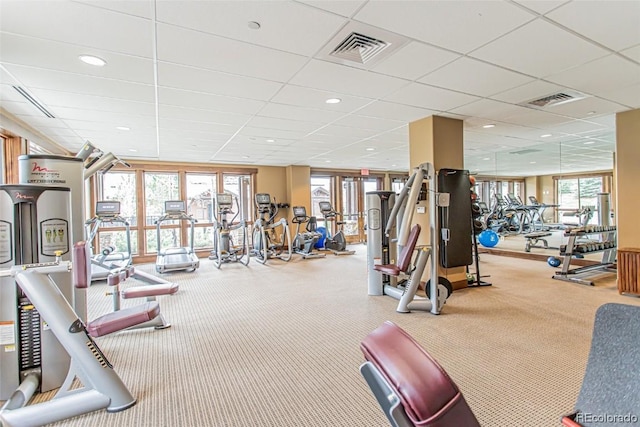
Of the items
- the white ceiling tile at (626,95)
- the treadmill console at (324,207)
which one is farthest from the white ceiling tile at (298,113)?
the treadmill console at (324,207)

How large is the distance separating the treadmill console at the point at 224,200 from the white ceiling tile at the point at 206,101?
3.60 metres

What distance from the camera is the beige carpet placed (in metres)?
2.02

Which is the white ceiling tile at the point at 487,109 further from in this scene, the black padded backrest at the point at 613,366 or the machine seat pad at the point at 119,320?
the machine seat pad at the point at 119,320

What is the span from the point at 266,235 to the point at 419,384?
309 inches

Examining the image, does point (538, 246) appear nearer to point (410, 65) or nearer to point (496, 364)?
point (496, 364)

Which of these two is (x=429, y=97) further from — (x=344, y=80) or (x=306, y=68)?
(x=306, y=68)

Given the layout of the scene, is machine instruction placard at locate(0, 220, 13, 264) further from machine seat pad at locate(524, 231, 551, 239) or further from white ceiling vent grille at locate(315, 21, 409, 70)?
machine seat pad at locate(524, 231, 551, 239)

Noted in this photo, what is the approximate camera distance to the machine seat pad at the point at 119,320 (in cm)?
227

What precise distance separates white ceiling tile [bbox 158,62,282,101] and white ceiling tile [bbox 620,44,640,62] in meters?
2.92

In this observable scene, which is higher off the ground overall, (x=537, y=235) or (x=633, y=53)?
(x=633, y=53)

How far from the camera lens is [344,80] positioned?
3.15 meters

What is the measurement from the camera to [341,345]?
298cm

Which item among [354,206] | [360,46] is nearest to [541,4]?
[360,46]

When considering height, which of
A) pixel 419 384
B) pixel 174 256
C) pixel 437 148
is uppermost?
pixel 437 148
